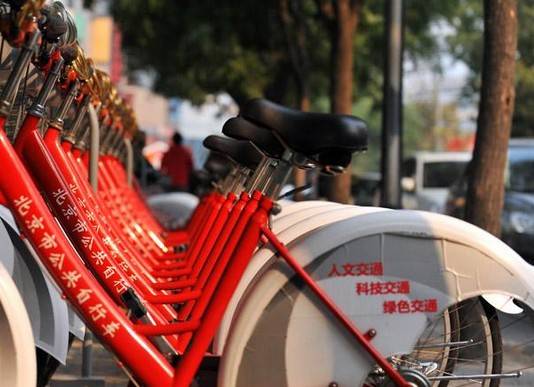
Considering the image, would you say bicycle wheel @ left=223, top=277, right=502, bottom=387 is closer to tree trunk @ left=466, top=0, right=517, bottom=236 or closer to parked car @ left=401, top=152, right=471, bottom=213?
tree trunk @ left=466, top=0, right=517, bottom=236

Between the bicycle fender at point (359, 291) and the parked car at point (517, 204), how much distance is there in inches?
361

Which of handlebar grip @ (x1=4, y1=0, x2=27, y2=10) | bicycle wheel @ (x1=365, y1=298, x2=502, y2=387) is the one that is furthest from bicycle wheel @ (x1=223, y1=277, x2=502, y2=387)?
handlebar grip @ (x1=4, y1=0, x2=27, y2=10)

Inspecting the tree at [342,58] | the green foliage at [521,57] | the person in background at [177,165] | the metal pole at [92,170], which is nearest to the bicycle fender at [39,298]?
the metal pole at [92,170]

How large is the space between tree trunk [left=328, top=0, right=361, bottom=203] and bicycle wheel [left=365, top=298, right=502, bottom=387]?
→ 10.7 m

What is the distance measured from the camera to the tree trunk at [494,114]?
779 cm

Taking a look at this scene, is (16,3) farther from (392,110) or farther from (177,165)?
(177,165)

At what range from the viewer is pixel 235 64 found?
2409 centimetres

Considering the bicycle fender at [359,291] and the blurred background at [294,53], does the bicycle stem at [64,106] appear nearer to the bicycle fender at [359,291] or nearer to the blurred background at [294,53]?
the bicycle fender at [359,291]

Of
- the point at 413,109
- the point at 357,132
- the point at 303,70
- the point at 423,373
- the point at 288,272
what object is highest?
the point at 413,109

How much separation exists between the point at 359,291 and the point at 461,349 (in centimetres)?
51

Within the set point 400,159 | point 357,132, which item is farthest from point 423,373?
point 400,159

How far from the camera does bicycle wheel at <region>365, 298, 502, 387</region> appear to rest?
3441mm

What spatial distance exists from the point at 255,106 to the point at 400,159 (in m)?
7.69

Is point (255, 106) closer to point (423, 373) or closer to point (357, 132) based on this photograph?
point (357, 132)
